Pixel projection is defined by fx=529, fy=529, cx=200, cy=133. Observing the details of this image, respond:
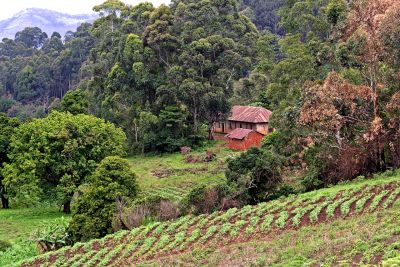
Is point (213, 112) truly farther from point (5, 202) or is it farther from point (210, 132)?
point (5, 202)

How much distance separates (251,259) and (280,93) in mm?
22136

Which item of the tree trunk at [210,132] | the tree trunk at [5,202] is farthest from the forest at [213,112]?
the tree trunk at [5,202]

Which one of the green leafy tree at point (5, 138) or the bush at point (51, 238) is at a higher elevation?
the green leafy tree at point (5, 138)

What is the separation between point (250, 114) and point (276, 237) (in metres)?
37.7

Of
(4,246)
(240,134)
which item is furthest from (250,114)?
(4,246)

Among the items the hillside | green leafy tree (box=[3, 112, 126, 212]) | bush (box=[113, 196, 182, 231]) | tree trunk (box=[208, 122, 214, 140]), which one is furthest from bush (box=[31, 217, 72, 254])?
tree trunk (box=[208, 122, 214, 140])

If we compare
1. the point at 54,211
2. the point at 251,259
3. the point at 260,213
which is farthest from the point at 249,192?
the point at 54,211

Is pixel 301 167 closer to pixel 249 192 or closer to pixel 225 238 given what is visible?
pixel 249 192

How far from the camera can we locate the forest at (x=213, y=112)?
27.4 meters

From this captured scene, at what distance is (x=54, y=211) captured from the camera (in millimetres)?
37750

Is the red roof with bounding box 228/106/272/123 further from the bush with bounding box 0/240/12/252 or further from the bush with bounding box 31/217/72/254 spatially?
the bush with bounding box 0/240/12/252

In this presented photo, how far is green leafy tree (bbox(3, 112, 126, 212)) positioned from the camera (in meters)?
33.9

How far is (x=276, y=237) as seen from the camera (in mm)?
18578

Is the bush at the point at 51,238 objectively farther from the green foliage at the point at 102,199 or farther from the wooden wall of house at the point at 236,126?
the wooden wall of house at the point at 236,126
